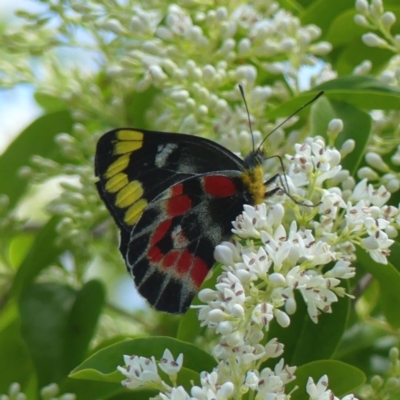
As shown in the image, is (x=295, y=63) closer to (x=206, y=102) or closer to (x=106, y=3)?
(x=206, y=102)

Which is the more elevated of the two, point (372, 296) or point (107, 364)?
point (107, 364)

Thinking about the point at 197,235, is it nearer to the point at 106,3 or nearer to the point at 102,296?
the point at 102,296

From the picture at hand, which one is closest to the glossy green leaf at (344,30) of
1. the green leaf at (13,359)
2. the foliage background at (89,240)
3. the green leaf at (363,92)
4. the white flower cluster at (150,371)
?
the foliage background at (89,240)

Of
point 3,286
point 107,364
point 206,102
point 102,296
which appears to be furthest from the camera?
point 3,286

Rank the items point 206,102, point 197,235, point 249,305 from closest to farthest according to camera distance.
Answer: point 249,305, point 197,235, point 206,102

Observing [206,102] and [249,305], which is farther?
[206,102]

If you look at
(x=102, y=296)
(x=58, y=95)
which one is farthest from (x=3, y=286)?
(x=58, y=95)

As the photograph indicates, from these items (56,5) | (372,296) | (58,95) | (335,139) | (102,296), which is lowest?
(372,296)

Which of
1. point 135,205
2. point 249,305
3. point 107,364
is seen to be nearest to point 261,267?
point 249,305

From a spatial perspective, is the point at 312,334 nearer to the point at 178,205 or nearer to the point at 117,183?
the point at 178,205
